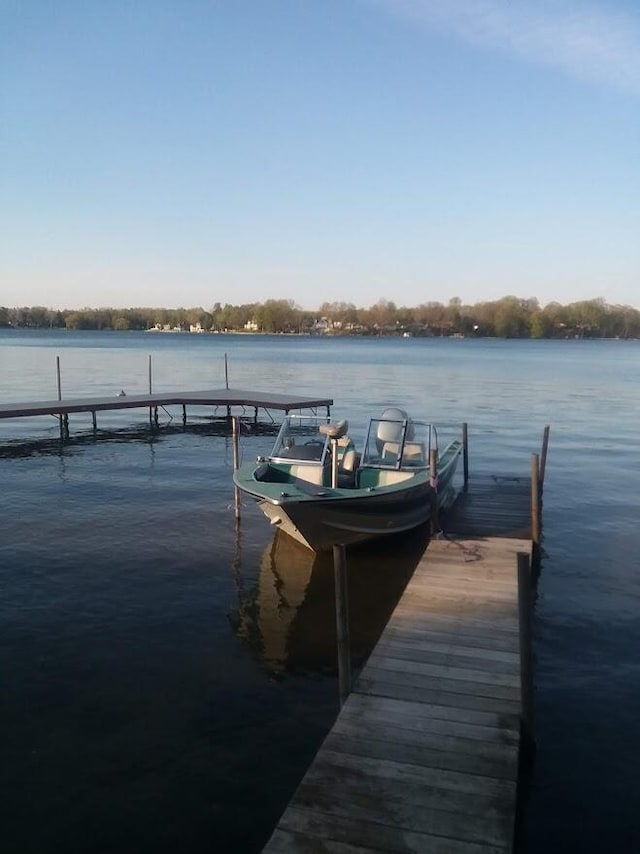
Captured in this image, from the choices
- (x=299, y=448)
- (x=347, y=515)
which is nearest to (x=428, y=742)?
(x=347, y=515)

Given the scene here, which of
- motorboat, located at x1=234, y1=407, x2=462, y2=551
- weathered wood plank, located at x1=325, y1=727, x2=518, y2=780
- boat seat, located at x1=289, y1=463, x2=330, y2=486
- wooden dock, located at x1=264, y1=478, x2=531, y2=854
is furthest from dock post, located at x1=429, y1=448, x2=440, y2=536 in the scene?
weathered wood plank, located at x1=325, y1=727, x2=518, y2=780

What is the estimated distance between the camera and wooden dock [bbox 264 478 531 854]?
206 inches

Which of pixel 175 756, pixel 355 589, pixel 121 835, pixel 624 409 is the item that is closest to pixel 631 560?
pixel 355 589

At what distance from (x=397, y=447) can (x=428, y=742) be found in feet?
30.8

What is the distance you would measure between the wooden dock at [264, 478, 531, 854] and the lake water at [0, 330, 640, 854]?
108 cm

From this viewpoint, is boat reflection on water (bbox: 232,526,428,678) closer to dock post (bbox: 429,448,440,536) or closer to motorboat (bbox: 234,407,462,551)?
motorboat (bbox: 234,407,462,551)

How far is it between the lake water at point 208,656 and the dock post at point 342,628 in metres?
1.02

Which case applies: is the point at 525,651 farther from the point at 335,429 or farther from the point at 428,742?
the point at 335,429

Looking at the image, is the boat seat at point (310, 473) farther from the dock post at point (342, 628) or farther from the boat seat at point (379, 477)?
the dock post at point (342, 628)

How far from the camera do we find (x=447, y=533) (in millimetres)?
13227

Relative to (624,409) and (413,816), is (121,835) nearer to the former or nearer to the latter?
(413,816)

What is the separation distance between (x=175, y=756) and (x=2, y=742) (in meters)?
1.88

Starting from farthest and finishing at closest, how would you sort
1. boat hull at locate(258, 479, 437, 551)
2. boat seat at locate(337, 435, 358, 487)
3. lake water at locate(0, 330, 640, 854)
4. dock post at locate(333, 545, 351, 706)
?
boat seat at locate(337, 435, 358, 487) → boat hull at locate(258, 479, 437, 551) → dock post at locate(333, 545, 351, 706) → lake water at locate(0, 330, 640, 854)

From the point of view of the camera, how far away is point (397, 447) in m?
15.4
